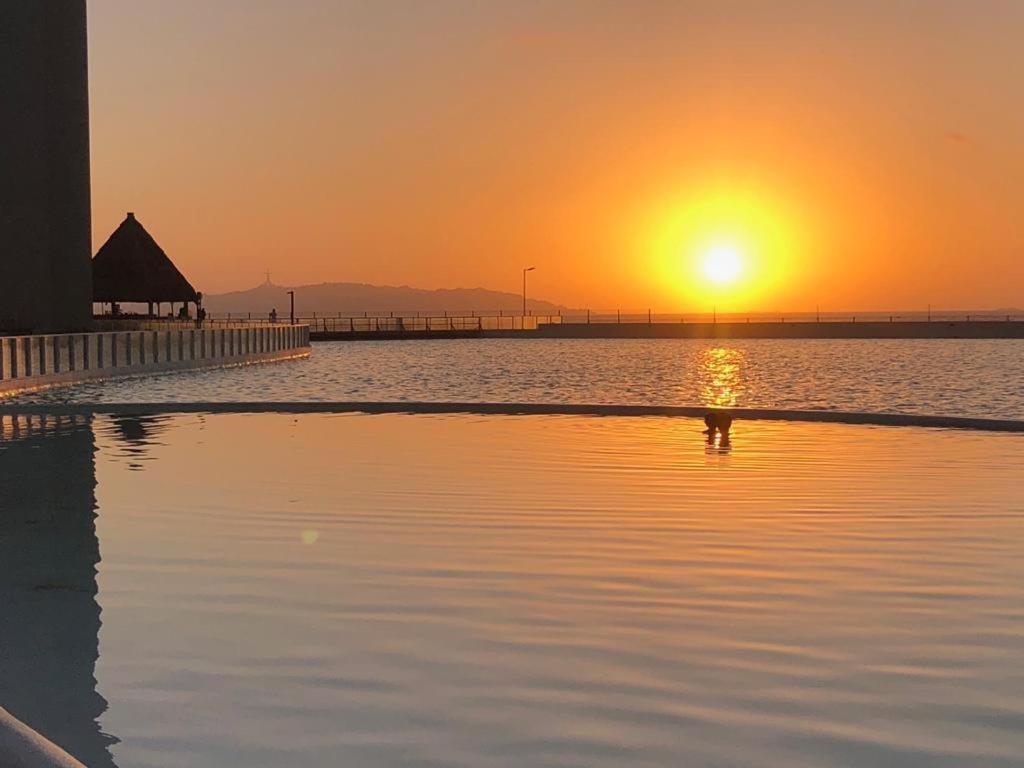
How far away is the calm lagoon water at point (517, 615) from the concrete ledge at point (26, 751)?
1.74 meters

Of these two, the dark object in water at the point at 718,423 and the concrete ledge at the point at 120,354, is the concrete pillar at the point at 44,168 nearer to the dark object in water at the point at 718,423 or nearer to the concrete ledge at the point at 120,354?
the concrete ledge at the point at 120,354

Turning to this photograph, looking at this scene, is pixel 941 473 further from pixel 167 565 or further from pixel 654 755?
pixel 654 755

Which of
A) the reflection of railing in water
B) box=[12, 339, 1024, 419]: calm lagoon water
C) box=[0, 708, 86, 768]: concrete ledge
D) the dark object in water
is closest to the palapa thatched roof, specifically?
box=[12, 339, 1024, 419]: calm lagoon water

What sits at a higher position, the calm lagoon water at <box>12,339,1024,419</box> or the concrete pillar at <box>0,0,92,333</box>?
the concrete pillar at <box>0,0,92,333</box>

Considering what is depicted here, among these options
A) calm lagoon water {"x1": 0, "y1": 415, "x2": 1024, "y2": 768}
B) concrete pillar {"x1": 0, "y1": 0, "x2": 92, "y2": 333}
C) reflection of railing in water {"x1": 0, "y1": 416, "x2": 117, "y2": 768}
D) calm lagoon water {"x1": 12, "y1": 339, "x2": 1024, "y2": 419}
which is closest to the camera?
calm lagoon water {"x1": 0, "y1": 415, "x2": 1024, "y2": 768}

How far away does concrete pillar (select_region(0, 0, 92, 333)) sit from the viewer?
48.3 metres

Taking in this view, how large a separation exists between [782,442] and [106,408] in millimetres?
12316

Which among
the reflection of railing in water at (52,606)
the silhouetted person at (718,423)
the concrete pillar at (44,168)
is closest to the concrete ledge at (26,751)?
the reflection of railing in water at (52,606)

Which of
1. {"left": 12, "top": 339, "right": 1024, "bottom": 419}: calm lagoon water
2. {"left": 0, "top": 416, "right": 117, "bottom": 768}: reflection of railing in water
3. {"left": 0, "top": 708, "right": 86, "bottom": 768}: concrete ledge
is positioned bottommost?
{"left": 12, "top": 339, "right": 1024, "bottom": 419}: calm lagoon water

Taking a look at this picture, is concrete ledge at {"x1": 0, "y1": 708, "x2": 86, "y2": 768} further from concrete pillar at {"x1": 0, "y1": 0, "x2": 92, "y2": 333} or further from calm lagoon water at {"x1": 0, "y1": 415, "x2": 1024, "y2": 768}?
concrete pillar at {"x1": 0, "y1": 0, "x2": 92, "y2": 333}

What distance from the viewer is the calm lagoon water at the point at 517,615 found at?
15.5 feet

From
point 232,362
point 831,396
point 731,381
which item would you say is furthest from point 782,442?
point 232,362

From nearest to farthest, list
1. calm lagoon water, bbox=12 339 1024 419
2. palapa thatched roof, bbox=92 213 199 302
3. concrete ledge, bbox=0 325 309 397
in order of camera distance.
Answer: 1. concrete ledge, bbox=0 325 309 397
2. calm lagoon water, bbox=12 339 1024 419
3. palapa thatched roof, bbox=92 213 199 302

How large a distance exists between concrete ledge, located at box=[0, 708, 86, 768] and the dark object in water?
595 inches
